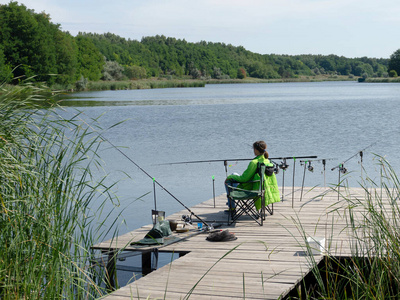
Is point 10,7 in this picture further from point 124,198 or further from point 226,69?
point 226,69

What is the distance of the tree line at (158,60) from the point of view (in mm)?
54719

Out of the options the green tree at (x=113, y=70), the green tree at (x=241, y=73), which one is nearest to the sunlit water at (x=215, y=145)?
the green tree at (x=113, y=70)

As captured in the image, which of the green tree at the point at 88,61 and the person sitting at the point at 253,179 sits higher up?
the green tree at the point at 88,61

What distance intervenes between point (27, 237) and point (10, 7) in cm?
5239

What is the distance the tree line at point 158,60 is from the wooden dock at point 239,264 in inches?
1876

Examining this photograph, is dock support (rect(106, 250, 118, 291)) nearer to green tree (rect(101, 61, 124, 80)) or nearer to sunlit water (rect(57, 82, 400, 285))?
sunlit water (rect(57, 82, 400, 285))

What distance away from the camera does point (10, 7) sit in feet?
169

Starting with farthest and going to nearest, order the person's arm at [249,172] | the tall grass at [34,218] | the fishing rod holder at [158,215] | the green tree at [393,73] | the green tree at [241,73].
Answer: the green tree at [241,73]
the green tree at [393,73]
the person's arm at [249,172]
the fishing rod holder at [158,215]
the tall grass at [34,218]

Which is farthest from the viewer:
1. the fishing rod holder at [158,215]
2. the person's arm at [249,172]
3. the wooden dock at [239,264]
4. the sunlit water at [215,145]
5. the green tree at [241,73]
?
the green tree at [241,73]

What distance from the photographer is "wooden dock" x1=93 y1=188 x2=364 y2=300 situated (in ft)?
12.2

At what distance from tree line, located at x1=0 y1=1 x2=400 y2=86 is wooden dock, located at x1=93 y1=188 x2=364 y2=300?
47.6 metres

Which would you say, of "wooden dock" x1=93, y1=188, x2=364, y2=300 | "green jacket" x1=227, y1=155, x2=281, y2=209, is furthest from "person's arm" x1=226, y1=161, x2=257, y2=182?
"wooden dock" x1=93, y1=188, x2=364, y2=300

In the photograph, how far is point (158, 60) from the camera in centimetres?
10856

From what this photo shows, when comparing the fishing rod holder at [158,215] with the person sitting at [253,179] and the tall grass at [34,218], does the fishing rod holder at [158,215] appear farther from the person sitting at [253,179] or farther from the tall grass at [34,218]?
the tall grass at [34,218]
